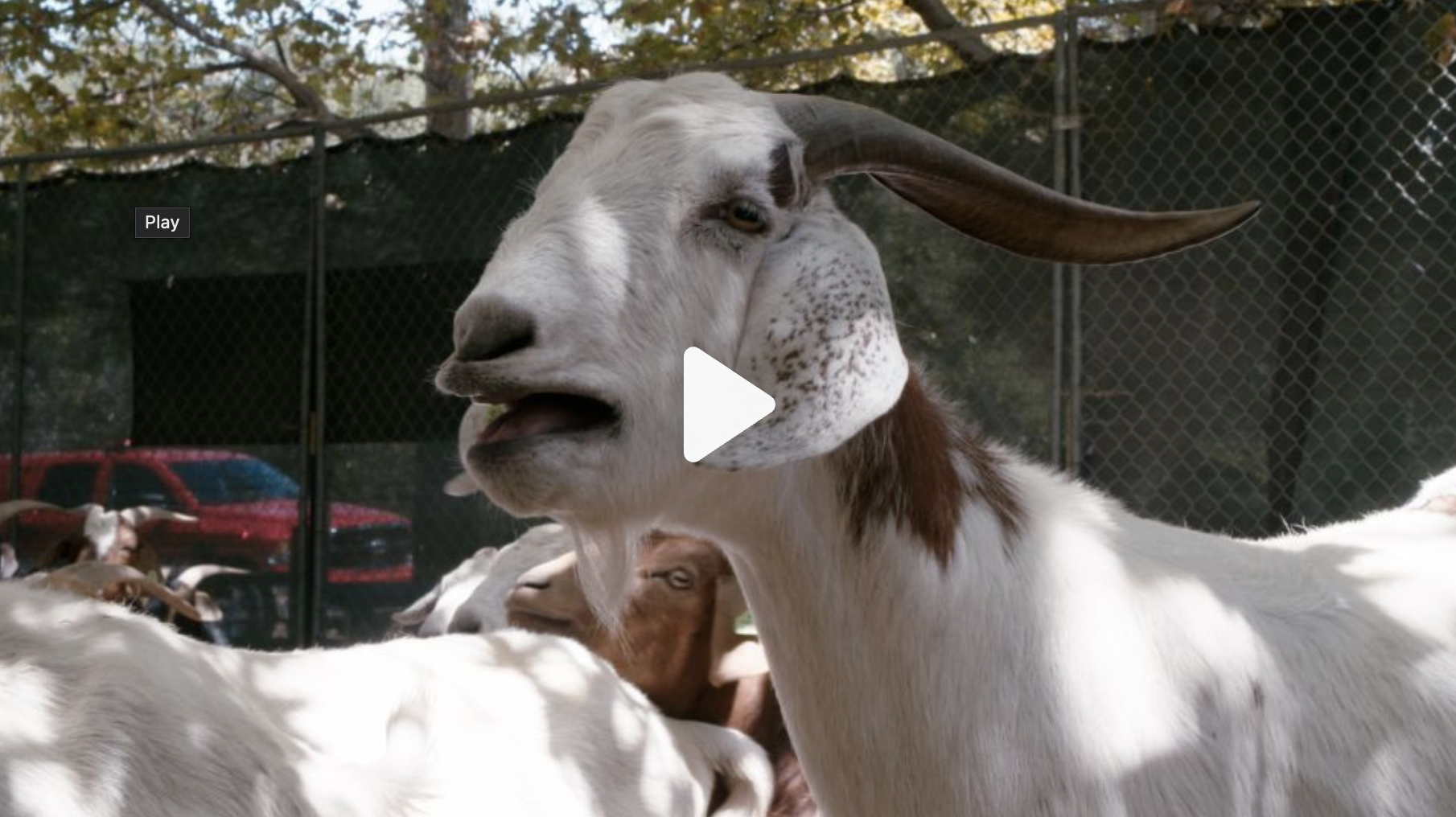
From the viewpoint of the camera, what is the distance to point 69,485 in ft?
30.9

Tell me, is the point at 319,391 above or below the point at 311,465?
above

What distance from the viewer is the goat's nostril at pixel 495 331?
2223 millimetres

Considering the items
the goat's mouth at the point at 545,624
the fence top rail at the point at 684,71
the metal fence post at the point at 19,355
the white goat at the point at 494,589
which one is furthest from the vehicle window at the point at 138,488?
the goat's mouth at the point at 545,624

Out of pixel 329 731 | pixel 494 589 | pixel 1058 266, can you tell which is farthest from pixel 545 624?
pixel 1058 266

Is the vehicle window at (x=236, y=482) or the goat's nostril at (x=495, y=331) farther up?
the goat's nostril at (x=495, y=331)

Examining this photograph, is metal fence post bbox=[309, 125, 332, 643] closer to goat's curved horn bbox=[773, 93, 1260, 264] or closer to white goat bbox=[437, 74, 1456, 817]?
white goat bbox=[437, 74, 1456, 817]

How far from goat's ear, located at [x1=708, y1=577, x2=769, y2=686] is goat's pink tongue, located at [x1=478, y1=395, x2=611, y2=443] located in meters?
A: 2.69

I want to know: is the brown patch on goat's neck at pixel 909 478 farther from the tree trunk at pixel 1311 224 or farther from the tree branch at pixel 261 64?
the tree branch at pixel 261 64

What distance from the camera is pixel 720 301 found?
99.0 inches

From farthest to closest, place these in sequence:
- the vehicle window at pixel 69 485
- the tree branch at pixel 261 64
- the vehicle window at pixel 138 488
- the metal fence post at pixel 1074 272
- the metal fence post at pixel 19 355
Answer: the tree branch at pixel 261 64
the metal fence post at pixel 19 355
the vehicle window at pixel 69 485
the vehicle window at pixel 138 488
the metal fence post at pixel 1074 272

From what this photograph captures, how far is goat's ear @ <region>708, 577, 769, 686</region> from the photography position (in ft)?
16.6

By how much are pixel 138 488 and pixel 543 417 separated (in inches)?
294

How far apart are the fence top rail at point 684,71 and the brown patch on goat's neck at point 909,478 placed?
2960 millimetres

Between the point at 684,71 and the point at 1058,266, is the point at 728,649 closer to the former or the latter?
the point at 1058,266
